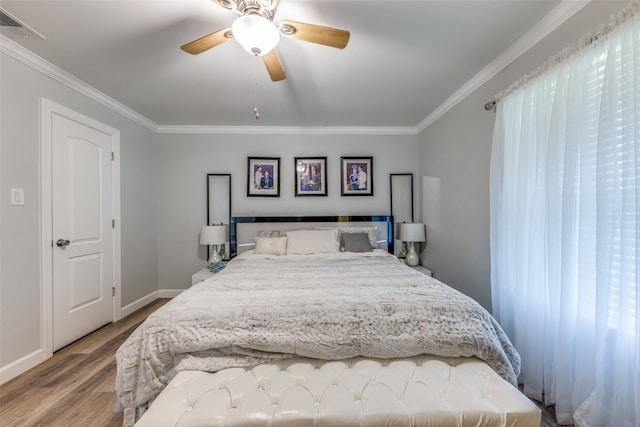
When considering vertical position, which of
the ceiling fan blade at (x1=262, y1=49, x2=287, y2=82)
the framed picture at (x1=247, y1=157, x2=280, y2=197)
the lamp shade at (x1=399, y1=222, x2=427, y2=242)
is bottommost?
the lamp shade at (x1=399, y1=222, x2=427, y2=242)

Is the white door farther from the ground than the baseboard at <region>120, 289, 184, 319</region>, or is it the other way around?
the white door

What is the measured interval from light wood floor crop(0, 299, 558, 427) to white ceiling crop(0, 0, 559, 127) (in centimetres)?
253

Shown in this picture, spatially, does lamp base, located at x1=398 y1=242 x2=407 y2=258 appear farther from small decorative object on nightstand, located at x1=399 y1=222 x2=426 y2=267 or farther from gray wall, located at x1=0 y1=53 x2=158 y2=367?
Answer: gray wall, located at x1=0 y1=53 x2=158 y2=367

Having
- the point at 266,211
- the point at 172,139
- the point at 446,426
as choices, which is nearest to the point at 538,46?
the point at 446,426

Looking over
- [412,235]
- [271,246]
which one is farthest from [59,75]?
[412,235]

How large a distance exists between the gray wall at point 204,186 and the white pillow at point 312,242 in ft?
1.89

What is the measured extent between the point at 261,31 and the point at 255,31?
1.2 inches

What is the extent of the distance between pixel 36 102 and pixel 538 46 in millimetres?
3932

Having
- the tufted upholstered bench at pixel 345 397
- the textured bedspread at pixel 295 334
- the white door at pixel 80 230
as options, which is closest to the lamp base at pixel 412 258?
the textured bedspread at pixel 295 334

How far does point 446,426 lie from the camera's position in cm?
103

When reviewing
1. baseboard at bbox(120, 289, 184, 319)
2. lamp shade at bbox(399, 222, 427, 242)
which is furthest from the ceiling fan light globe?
baseboard at bbox(120, 289, 184, 319)

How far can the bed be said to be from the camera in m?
1.06

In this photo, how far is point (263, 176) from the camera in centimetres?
383

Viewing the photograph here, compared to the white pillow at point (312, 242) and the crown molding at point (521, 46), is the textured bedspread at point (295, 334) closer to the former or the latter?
the white pillow at point (312, 242)
